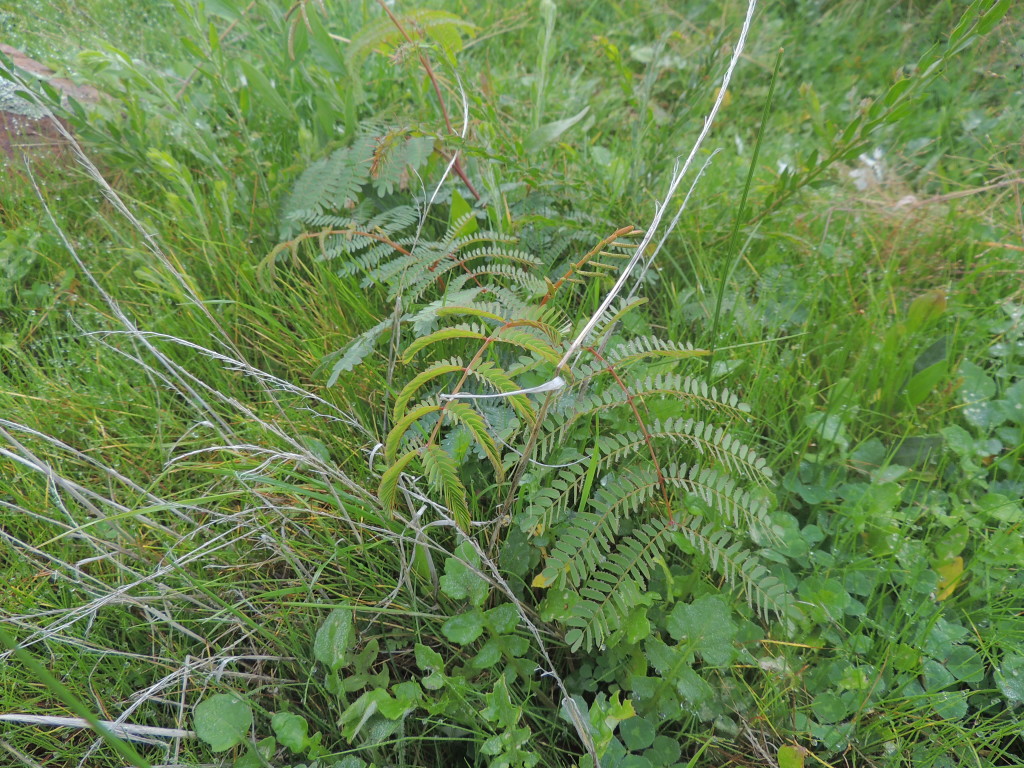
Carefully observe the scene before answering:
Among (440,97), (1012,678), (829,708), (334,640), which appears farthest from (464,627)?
(440,97)

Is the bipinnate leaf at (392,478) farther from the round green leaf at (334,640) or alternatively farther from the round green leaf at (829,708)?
the round green leaf at (829,708)

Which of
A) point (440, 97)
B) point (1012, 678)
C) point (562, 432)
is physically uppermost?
point (440, 97)

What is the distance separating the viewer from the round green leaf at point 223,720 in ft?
3.82

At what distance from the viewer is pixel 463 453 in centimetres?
134

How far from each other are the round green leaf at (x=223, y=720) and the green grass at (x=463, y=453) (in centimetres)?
5

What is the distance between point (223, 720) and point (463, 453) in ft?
2.09

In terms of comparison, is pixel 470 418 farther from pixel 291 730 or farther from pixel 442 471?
pixel 291 730

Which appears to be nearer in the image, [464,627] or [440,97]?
[464,627]

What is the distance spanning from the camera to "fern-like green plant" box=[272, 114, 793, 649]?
3.92 ft

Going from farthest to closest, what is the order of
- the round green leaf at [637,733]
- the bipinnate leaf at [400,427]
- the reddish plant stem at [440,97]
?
the reddish plant stem at [440,97] < the round green leaf at [637,733] < the bipinnate leaf at [400,427]

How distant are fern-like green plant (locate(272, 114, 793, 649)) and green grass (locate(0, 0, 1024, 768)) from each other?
55mm

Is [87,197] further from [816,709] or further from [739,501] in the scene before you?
[816,709]

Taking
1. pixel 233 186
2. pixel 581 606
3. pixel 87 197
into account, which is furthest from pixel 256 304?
pixel 581 606

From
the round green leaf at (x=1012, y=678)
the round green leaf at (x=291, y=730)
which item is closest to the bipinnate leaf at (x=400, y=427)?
the round green leaf at (x=291, y=730)
